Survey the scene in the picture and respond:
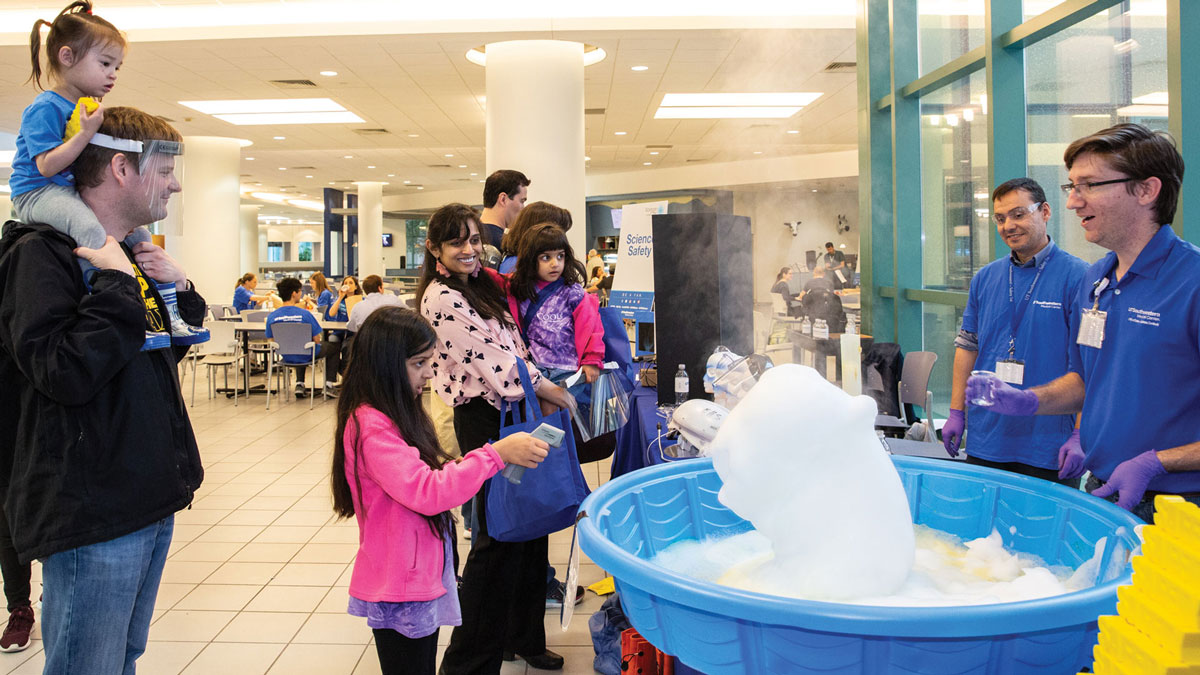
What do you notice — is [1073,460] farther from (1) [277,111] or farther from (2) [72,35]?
(1) [277,111]

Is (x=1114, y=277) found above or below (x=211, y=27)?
below

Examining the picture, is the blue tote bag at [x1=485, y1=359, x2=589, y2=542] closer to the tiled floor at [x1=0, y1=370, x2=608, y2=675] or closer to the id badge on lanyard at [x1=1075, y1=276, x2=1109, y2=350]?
the tiled floor at [x1=0, y1=370, x2=608, y2=675]

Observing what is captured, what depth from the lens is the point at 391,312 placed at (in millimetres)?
1922

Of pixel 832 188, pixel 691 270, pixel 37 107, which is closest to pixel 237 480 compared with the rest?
pixel 691 270

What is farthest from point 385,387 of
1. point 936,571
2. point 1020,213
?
point 1020,213

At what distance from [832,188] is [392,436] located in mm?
18186

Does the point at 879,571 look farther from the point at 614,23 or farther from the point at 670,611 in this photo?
the point at 614,23

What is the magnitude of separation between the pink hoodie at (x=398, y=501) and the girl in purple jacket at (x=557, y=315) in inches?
39.9

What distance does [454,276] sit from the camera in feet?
8.47

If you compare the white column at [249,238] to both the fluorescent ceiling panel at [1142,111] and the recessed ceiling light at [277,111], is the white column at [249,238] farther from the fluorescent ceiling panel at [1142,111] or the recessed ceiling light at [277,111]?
the fluorescent ceiling panel at [1142,111]

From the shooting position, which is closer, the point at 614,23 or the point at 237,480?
the point at 237,480

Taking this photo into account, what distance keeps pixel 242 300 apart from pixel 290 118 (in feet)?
9.72

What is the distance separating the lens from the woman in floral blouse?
8.14 ft

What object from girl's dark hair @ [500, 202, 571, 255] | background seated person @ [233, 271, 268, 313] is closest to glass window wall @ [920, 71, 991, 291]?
girl's dark hair @ [500, 202, 571, 255]
